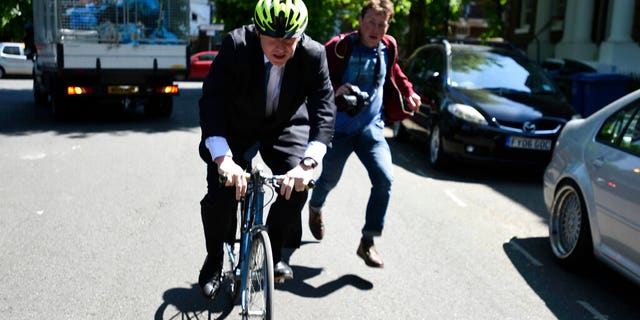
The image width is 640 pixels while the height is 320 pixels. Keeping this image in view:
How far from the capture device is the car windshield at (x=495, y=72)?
10.9 meters

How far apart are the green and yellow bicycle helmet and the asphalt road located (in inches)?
65.8

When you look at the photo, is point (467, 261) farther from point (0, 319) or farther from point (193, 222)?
point (0, 319)

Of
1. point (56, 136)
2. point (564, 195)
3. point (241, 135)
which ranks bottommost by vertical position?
point (56, 136)

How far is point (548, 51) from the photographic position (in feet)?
80.6

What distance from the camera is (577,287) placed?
5590 millimetres

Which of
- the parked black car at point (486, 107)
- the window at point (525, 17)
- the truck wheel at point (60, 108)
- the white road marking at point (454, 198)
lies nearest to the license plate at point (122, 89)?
the truck wheel at point (60, 108)

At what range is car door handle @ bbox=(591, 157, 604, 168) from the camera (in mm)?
5621

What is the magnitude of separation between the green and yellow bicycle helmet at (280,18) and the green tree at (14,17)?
120 ft

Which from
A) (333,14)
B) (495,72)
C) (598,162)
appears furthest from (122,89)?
(333,14)

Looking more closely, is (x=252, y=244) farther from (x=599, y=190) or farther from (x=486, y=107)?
(x=486, y=107)

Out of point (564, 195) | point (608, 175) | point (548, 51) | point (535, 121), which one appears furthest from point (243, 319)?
point (548, 51)

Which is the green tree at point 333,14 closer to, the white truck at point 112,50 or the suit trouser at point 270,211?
the white truck at point 112,50

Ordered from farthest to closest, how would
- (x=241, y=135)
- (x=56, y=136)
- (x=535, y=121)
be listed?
(x=56, y=136), (x=535, y=121), (x=241, y=135)

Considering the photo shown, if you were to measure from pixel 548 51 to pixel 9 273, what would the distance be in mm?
21373
